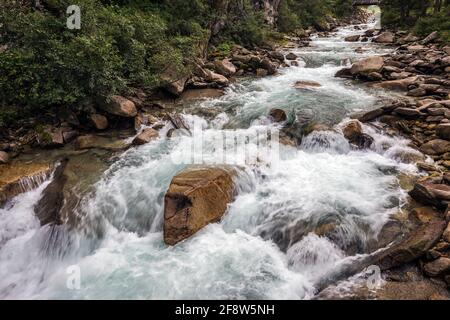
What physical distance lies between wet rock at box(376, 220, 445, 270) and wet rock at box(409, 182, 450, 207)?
913 mm

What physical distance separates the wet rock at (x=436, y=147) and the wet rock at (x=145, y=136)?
7273 millimetres

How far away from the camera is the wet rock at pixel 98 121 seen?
9.18 meters

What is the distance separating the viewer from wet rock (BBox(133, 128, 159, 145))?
29.5 feet

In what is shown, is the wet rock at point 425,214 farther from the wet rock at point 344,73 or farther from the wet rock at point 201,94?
the wet rock at point 344,73

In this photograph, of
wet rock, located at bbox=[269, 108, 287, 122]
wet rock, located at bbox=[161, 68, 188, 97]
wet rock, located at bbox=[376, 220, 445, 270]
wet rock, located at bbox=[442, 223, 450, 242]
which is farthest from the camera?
wet rock, located at bbox=[161, 68, 188, 97]

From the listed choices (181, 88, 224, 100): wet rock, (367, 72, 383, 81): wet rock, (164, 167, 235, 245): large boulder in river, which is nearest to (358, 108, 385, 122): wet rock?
(367, 72, 383, 81): wet rock

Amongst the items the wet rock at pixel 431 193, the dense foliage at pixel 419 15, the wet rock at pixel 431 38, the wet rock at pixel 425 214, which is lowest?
the wet rock at pixel 425 214

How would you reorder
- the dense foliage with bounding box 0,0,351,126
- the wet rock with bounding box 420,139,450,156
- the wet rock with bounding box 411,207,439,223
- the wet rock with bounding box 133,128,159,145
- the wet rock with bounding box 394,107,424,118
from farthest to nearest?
1. the wet rock with bounding box 394,107,424,118
2. the wet rock with bounding box 133,128,159,145
3. the dense foliage with bounding box 0,0,351,126
4. the wet rock with bounding box 420,139,450,156
5. the wet rock with bounding box 411,207,439,223

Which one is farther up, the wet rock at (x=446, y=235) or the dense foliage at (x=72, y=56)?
the dense foliage at (x=72, y=56)

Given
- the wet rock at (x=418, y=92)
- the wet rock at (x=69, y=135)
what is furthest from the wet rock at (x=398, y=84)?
the wet rock at (x=69, y=135)

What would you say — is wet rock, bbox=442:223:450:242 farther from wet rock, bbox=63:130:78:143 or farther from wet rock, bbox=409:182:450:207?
wet rock, bbox=63:130:78:143

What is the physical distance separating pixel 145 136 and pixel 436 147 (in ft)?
25.2
